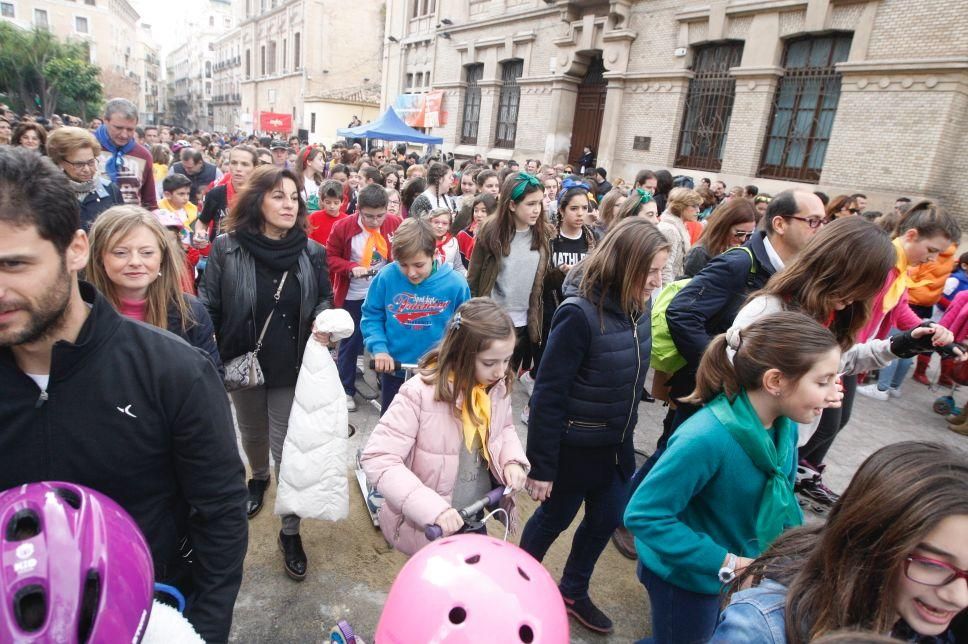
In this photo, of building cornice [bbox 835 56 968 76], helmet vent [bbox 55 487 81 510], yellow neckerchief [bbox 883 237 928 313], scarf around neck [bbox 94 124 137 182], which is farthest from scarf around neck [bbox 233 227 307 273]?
building cornice [bbox 835 56 968 76]

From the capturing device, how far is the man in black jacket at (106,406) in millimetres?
1161

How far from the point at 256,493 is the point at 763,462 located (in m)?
2.94

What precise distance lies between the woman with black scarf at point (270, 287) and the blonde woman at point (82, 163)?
152 centimetres

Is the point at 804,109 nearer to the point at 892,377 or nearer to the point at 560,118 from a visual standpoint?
the point at 560,118

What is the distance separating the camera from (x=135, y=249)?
232cm

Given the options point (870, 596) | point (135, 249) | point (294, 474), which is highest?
Result: point (135, 249)

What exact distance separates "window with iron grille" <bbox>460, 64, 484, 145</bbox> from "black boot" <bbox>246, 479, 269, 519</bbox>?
23.6 meters

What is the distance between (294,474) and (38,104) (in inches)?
2099

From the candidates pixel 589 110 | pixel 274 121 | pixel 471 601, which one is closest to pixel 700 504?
pixel 471 601

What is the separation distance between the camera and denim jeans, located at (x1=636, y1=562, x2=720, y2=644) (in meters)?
2.01

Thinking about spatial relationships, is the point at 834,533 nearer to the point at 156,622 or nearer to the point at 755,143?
the point at 156,622

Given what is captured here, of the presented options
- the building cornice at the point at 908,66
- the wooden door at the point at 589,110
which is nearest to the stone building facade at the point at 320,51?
the wooden door at the point at 589,110

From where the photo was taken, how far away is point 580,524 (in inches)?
111

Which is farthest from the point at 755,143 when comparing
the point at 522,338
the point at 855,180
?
the point at 522,338
